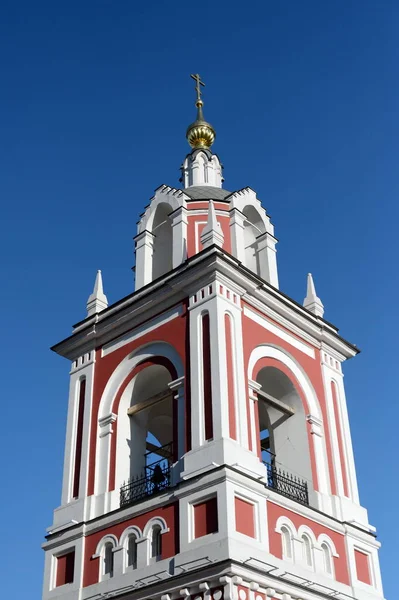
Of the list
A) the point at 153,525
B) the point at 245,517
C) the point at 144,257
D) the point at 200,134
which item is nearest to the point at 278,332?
the point at 144,257

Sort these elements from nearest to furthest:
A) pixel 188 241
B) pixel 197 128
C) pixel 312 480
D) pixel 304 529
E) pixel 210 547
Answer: pixel 210 547, pixel 304 529, pixel 312 480, pixel 188 241, pixel 197 128

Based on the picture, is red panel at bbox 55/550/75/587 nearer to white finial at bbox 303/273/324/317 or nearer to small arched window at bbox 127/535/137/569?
small arched window at bbox 127/535/137/569

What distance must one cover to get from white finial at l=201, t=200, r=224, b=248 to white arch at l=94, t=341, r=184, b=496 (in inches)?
87.3

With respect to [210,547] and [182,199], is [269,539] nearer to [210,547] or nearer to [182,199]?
[210,547]

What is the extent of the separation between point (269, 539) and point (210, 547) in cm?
134

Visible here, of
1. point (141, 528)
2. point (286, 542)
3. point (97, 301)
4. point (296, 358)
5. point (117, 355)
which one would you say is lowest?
point (286, 542)

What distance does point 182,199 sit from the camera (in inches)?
800

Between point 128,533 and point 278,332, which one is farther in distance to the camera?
point 278,332

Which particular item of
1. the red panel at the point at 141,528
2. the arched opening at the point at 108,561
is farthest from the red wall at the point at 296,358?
the arched opening at the point at 108,561

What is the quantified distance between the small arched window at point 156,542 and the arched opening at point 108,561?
106cm

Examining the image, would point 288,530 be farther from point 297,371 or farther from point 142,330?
point 142,330

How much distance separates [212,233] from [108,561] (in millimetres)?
6619

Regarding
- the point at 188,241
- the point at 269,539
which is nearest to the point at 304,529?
the point at 269,539

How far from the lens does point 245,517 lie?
15.1 meters
